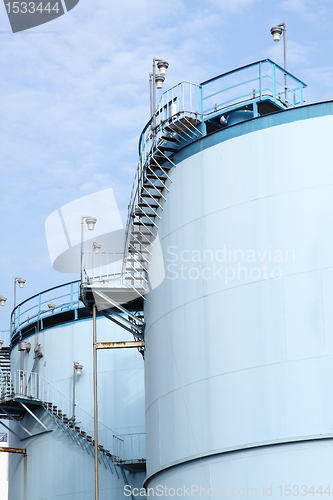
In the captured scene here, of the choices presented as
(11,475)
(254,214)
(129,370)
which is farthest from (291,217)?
(11,475)

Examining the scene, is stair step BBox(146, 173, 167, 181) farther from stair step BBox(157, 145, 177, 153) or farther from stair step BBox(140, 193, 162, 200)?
stair step BBox(157, 145, 177, 153)

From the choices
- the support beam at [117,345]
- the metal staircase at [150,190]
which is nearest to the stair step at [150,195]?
the metal staircase at [150,190]

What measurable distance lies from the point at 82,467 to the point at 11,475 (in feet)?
19.1

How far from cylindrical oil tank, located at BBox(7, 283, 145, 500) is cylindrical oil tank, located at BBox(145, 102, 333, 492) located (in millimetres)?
9205

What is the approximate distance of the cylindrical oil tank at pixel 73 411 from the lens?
2839 centimetres

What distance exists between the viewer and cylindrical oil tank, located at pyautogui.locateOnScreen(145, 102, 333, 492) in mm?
15828

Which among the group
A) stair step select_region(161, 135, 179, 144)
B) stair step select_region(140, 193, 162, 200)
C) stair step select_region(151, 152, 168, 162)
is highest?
stair step select_region(161, 135, 179, 144)

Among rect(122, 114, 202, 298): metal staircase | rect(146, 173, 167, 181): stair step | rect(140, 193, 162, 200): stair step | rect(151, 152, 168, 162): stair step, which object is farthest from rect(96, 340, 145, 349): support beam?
rect(151, 152, 168, 162): stair step

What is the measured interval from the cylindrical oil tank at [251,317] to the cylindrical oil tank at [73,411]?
9.20 m

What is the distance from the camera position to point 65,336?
30.9 metres

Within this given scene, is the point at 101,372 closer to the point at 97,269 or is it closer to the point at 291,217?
the point at 97,269

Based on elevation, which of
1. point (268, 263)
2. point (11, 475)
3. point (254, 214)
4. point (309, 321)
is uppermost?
point (254, 214)

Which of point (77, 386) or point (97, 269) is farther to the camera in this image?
point (77, 386)

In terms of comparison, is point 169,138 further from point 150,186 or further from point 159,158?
point 150,186
